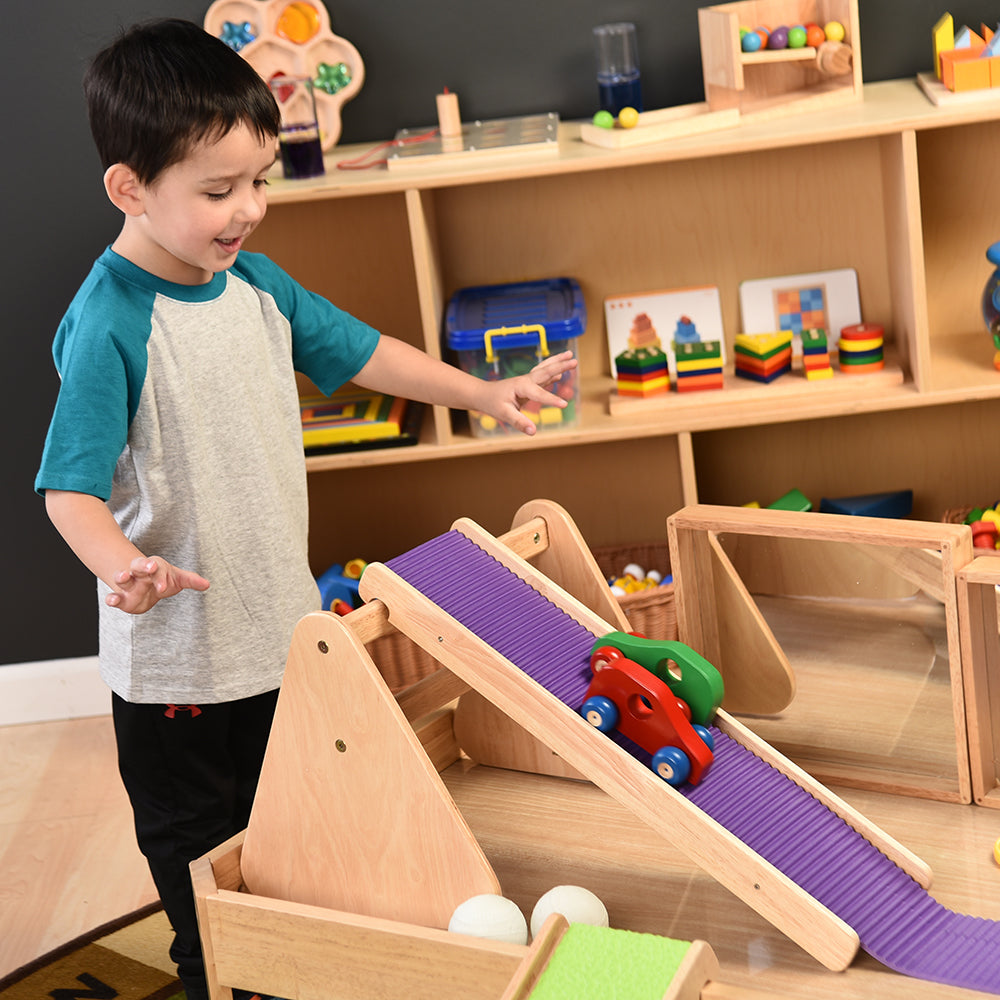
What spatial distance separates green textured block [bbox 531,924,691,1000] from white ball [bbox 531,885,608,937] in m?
0.16

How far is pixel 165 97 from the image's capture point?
1.24 m

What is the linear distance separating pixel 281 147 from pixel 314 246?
24cm

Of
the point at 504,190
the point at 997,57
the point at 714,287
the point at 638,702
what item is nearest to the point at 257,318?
the point at 638,702

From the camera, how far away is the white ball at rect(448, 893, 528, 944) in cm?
102

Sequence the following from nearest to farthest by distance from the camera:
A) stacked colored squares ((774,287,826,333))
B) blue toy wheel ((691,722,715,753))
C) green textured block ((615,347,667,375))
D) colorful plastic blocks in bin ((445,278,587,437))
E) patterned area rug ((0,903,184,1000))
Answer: blue toy wheel ((691,722,715,753)), patterned area rug ((0,903,184,1000)), colorful plastic blocks in bin ((445,278,587,437)), green textured block ((615,347,667,375)), stacked colored squares ((774,287,826,333))

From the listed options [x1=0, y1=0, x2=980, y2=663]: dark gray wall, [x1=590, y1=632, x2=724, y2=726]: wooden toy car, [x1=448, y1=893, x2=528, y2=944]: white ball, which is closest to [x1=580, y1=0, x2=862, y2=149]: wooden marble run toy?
[x1=0, y1=0, x2=980, y2=663]: dark gray wall

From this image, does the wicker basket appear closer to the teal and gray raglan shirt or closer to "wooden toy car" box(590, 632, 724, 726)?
the teal and gray raglan shirt

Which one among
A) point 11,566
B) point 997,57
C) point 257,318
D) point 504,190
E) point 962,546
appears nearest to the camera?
point 962,546

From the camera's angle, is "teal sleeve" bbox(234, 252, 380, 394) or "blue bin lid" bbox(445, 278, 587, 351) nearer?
"teal sleeve" bbox(234, 252, 380, 394)

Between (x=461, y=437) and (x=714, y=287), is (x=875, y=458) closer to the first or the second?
(x=714, y=287)

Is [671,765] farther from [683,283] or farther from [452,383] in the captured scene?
[683,283]

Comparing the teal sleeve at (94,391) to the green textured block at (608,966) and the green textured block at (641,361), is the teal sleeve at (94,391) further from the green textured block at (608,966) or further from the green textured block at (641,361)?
the green textured block at (641,361)

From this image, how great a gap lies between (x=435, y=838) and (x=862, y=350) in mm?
1347

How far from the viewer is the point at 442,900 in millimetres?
1071
